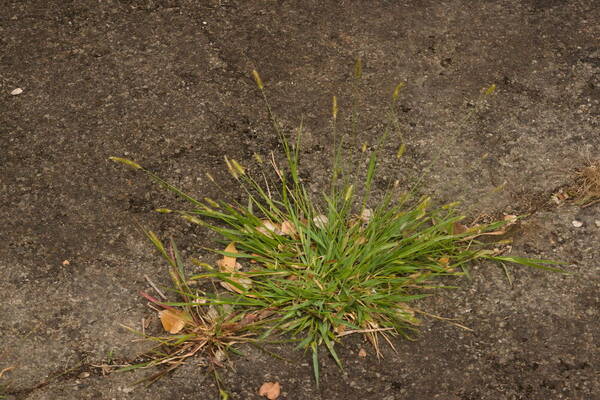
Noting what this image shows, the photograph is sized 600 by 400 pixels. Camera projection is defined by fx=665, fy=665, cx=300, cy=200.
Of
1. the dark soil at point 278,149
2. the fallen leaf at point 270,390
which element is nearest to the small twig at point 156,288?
the dark soil at point 278,149

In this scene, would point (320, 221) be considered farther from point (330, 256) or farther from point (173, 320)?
point (173, 320)

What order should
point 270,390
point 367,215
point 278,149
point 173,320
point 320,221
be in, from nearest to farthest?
point 270,390, point 173,320, point 320,221, point 367,215, point 278,149

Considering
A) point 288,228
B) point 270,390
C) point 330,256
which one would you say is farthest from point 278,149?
point 270,390

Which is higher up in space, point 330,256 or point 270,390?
point 330,256

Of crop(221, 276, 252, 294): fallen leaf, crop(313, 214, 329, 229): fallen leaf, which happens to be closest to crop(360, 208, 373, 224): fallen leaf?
crop(313, 214, 329, 229): fallen leaf

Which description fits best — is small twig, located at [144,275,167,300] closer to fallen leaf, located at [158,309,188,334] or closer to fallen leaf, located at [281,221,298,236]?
fallen leaf, located at [158,309,188,334]

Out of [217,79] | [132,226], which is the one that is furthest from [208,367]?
[217,79]
